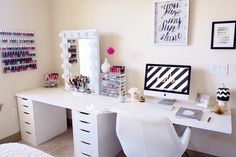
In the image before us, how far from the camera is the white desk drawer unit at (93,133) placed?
6.62ft

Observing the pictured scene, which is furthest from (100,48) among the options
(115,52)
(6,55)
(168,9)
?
(6,55)

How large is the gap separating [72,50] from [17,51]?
718 millimetres

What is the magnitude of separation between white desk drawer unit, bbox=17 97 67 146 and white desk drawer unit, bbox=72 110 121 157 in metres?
0.71

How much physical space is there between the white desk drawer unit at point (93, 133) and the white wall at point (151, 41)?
0.65 metres

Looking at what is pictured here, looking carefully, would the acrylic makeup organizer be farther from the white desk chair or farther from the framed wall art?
the white desk chair

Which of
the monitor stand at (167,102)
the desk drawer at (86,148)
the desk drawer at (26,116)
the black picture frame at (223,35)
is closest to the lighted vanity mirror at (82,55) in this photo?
the desk drawer at (26,116)

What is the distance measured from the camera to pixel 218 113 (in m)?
1.81

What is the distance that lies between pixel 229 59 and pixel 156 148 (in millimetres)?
1137

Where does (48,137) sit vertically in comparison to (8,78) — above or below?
below

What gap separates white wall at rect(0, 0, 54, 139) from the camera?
255 centimetres

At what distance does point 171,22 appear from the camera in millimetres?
2121

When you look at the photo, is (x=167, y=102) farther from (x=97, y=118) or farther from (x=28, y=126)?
(x=28, y=126)

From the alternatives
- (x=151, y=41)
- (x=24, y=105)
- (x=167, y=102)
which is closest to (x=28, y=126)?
(x=24, y=105)

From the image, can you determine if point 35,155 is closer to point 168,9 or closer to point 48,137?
point 48,137
